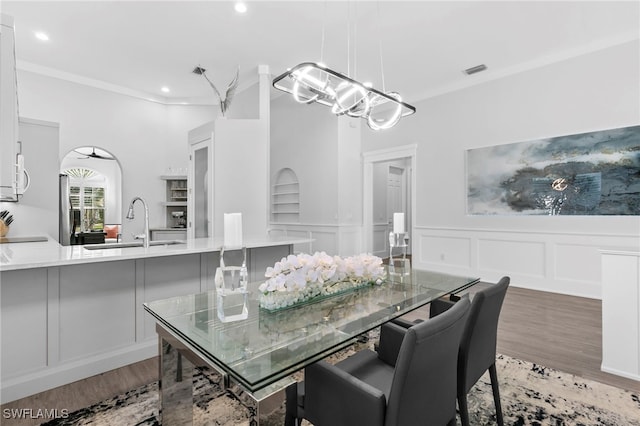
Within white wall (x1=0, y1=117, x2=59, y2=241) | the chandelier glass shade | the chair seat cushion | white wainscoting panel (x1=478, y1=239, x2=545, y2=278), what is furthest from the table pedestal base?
white wainscoting panel (x1=478, y1=239, x2=545, y2=278)

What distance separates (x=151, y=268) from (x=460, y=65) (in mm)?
4850

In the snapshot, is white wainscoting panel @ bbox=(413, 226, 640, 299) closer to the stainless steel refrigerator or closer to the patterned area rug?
the patterned area rug

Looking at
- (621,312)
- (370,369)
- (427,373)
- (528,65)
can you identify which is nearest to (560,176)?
(528,65)

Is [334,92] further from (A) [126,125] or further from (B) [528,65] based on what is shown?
(A) [126,125]

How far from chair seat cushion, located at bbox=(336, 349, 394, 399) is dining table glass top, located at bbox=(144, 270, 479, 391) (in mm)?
259

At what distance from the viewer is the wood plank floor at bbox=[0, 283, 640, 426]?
6.56 ft

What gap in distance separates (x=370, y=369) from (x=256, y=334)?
0.60 meters

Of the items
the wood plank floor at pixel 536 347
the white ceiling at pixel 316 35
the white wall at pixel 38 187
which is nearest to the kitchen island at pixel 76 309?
the wood plank floor at pixel 536 347

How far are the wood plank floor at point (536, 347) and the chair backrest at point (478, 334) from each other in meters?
1.32

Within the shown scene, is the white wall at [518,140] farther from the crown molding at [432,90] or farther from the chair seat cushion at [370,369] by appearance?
the chair seat cushion at [370,369]

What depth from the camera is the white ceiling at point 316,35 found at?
137 inches

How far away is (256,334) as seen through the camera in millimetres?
1227

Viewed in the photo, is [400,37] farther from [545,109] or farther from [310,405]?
[310,405]

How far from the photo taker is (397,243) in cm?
215
